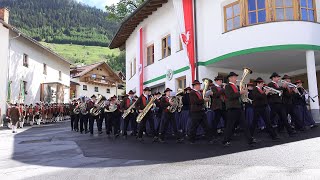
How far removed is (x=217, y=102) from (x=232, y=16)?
6.74 metres

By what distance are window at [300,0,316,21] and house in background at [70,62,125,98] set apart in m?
39.3

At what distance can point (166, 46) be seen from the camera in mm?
20844

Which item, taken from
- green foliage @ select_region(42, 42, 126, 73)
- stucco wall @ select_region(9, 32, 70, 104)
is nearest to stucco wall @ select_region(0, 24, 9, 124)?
stucco wall @ select_region(9, 32, 70, 104)

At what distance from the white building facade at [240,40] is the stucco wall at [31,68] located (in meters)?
14.1

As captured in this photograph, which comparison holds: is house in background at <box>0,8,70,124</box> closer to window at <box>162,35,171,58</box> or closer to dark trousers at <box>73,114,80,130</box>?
dark trousers at <box>73,114,80,130</box>

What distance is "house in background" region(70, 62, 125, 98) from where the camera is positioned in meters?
54.6

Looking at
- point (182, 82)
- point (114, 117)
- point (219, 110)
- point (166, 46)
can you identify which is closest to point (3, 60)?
point (166, 46)

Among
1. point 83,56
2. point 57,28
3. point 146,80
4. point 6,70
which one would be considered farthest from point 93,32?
point 146,80

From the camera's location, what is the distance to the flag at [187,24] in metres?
17.4

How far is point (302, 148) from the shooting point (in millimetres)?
8461

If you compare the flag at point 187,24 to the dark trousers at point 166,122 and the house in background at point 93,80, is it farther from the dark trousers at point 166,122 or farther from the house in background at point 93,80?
the house in background at point 93,80

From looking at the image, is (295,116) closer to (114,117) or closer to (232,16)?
(232,16)

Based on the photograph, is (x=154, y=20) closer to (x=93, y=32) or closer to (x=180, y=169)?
(x=180, y=169)

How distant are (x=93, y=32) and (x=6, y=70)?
283ft
